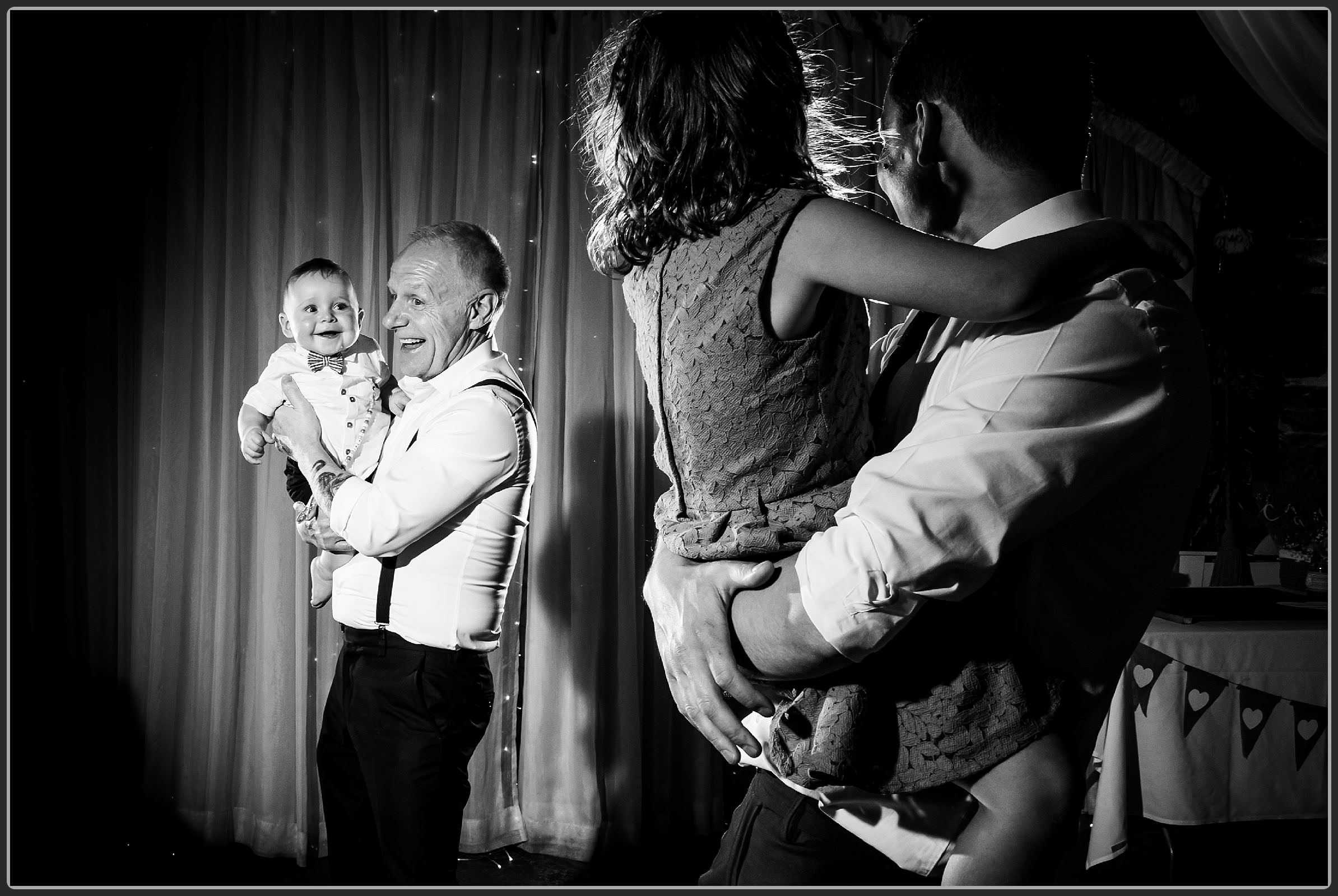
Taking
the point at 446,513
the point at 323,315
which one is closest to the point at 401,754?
the point at 446,513

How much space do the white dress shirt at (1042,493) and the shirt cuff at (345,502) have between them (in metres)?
1.57

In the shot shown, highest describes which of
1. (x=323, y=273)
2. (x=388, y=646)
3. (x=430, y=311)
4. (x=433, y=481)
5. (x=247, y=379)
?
(x=323, y=273)

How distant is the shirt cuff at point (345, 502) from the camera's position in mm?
2197

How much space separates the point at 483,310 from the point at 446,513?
0.60 meters

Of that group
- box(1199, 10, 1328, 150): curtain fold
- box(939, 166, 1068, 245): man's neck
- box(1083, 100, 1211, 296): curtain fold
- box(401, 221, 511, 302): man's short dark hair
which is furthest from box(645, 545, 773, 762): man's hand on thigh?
box(1083, 100, 1211, 296): curtain fold

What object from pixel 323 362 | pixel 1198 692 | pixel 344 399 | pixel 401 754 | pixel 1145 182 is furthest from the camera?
pixel 1145 182

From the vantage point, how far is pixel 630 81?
1.04 metres

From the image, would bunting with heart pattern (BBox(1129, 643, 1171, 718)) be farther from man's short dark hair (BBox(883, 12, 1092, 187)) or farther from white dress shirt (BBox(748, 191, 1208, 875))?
man's short dark hair (BBox(883, 12, 1092, 187))

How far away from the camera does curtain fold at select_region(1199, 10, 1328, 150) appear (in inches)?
105

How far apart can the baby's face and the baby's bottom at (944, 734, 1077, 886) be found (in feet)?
7.85

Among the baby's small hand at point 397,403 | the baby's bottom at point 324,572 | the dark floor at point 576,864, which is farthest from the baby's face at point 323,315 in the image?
the dark floor at point 576,864

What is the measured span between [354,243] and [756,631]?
10.5 ft

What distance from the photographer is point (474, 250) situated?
2475 millimetres

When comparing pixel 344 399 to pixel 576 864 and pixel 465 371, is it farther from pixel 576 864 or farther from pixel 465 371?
pixel 576 864
